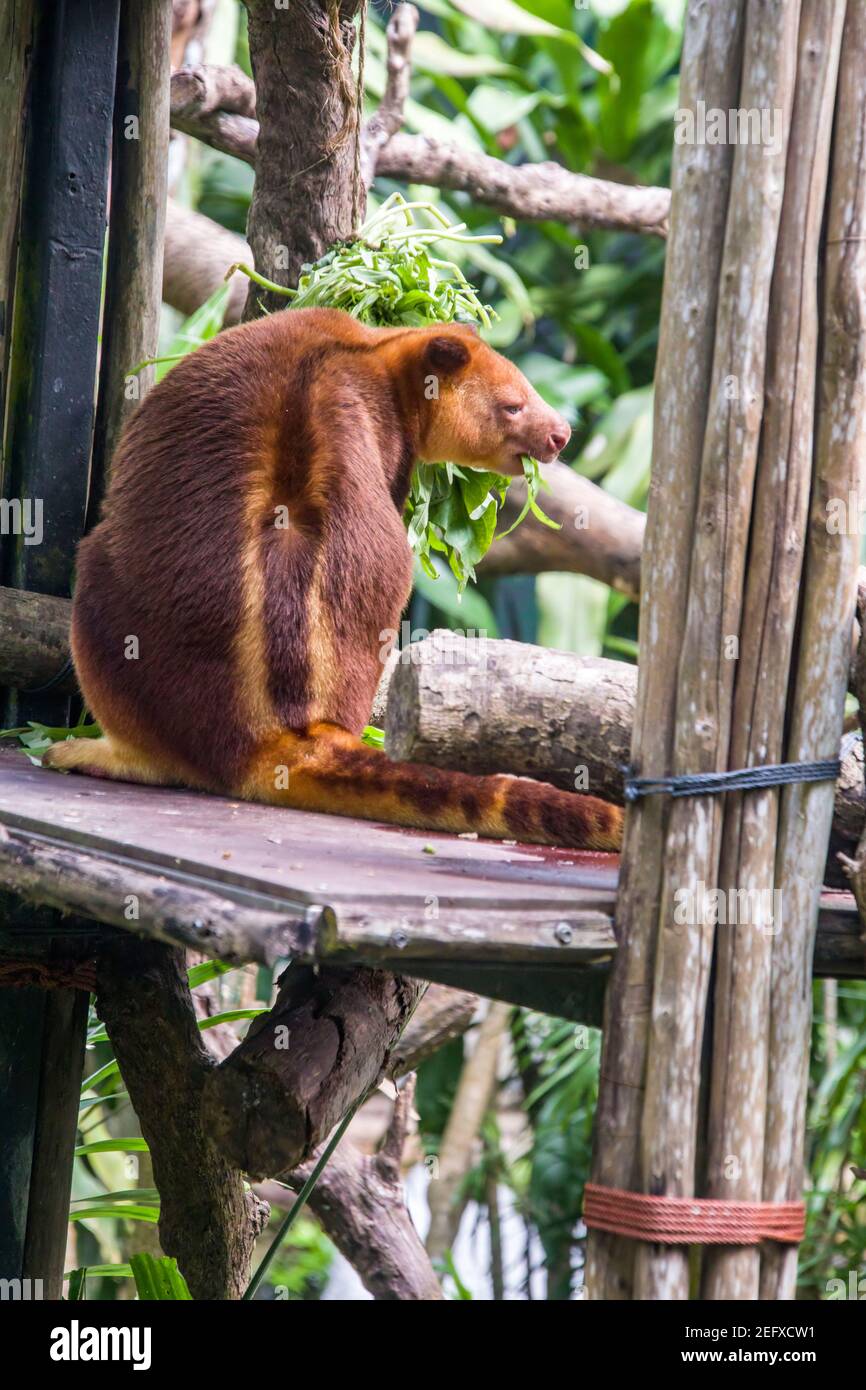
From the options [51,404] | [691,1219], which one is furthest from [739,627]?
[51,404]

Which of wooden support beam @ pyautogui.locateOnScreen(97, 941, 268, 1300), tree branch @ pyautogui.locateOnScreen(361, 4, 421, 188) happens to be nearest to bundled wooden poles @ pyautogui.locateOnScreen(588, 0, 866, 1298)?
wooden support beam @ pyautogui.locateOnScreen(97, 941, 268, 1300)

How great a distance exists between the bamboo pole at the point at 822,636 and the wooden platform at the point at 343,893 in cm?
14

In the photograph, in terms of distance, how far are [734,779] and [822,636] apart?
0.23 m

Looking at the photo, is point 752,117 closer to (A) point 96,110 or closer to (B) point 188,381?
(B) point 188,381

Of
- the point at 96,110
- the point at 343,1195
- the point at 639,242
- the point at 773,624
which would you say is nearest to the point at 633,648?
the point at 639,242

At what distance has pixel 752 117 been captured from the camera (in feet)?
6.13

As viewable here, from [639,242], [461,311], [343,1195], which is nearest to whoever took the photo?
[461,311]

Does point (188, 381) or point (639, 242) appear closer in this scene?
point (188, 381)

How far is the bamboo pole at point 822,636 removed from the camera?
1.90 metres

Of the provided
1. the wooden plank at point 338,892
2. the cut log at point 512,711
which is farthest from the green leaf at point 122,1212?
the cut log at point 512,711

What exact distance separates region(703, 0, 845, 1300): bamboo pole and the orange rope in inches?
0.9

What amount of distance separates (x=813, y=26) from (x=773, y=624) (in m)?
0.75

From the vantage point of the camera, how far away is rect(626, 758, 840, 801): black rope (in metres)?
1.88

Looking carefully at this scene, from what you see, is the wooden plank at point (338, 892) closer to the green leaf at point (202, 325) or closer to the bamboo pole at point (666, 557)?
the bamboo pole at point (666, 557)
